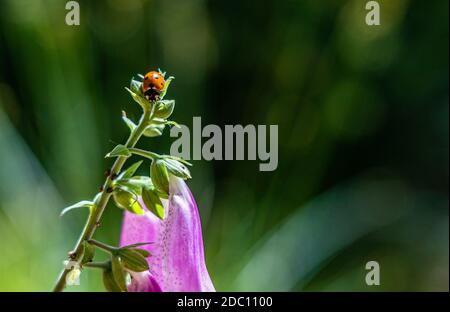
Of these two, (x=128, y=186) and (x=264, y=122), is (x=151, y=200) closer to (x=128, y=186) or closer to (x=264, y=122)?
(x=128, y=186)

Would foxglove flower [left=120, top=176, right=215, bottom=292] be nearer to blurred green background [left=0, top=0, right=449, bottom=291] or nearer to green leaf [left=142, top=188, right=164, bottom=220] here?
green leaf [left=142, top=188, right=164, bottom=220]

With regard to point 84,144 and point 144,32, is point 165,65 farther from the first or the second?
point 84,144

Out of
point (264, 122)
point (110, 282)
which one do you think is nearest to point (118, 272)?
point (110, 282)

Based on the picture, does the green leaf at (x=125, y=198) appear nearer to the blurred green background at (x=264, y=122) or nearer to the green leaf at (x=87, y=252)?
the green leaf at (x=87, y=252)

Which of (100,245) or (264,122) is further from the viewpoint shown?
(264,122)

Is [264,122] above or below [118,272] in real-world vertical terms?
above
